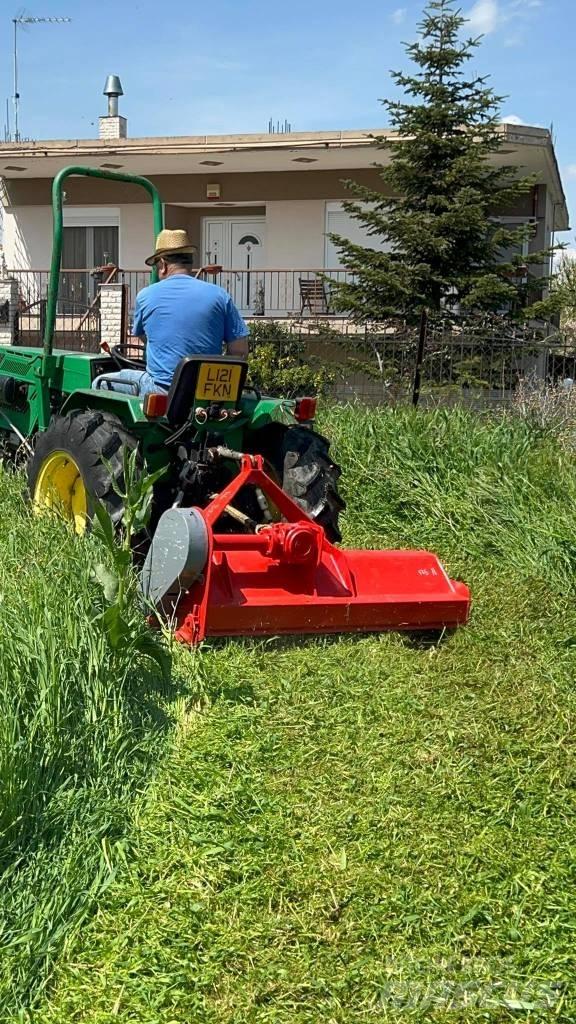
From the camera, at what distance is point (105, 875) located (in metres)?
2.91

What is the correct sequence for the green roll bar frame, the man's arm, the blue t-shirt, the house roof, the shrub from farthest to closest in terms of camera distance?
the house roof < the shrub < the green roll bar frame < the man's arm < the blue t-shirt

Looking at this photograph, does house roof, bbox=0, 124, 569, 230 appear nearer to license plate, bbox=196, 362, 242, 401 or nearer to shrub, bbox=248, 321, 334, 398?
shrub, bbox=248, 321, 334, 398

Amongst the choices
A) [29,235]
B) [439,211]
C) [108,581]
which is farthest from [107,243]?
[108,581]

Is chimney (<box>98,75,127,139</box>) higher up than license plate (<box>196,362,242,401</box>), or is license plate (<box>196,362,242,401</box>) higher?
chimney (<box>98,75,127,139</box>)

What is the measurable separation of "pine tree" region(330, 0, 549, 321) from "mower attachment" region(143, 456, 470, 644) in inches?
362

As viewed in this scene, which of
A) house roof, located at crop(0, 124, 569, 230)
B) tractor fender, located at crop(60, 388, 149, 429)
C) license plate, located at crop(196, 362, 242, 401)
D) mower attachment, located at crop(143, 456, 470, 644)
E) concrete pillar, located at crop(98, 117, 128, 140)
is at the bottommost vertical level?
mower attachment, located at crop(143, 456, 470, 644)

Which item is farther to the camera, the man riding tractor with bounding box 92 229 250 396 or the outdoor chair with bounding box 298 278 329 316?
the outdoor chair with bounding box 298 278 329 316

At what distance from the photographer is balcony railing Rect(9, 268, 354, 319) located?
63.3 ft

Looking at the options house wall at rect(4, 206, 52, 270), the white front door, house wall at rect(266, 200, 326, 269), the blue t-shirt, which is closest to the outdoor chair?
house wall at rect(266, 200, 326, 269)

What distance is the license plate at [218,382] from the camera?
15.9ft

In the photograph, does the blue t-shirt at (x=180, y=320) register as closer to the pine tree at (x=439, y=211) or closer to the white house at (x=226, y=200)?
the pine tree at (x=439, y=211)

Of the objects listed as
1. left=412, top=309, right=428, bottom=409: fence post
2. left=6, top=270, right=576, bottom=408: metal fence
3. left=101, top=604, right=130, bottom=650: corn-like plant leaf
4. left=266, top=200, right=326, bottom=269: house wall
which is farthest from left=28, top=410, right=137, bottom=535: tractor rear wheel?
left=266, top=200, right=326, bottom=269: house wall

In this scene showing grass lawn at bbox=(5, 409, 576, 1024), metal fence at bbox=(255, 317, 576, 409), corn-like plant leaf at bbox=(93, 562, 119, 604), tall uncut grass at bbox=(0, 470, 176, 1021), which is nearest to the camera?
grass lawn at bbox=(5, 409, 576, 1024)

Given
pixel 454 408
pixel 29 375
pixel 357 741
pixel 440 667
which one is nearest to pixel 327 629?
pixel 440 667
